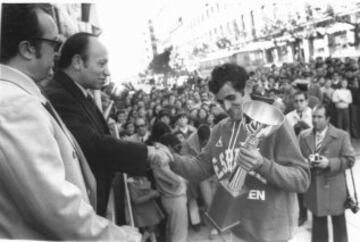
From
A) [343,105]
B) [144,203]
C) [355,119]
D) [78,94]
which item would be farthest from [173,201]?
[355,119]

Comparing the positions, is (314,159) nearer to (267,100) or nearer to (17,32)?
(267,100)

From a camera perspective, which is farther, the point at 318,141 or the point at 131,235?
the point at 318,141

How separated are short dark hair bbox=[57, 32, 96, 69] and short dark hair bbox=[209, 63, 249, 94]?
0.64 m

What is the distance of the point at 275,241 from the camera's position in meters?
1.70

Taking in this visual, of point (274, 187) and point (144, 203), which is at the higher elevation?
point (274, 187)

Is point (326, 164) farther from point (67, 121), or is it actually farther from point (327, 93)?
point (327, 93)

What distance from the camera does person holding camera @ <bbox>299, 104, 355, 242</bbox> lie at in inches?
117

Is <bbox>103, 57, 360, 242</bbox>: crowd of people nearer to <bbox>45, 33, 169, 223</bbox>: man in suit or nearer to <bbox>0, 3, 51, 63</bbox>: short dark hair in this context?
<bbox>45, 33, 169, 223</bbox>: man in suit

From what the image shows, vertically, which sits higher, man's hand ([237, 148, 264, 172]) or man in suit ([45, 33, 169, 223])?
man in suit ([45, 33, 169, 223])

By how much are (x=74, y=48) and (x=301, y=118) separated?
3.32m

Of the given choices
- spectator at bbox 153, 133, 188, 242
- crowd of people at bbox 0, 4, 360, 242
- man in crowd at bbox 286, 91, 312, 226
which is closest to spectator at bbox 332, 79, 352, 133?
man in crowd at bbox 286, 91, 312, 226

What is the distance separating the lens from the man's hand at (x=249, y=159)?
1.52m

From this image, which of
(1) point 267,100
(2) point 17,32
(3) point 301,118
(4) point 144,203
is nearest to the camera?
(2) point 17,32

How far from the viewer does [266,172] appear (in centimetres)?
158
